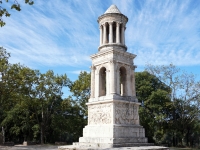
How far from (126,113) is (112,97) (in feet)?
5.87

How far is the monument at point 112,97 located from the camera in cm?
1506

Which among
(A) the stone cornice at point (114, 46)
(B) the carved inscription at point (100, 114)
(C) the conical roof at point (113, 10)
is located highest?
(C) the conical roof at point (113, 10)

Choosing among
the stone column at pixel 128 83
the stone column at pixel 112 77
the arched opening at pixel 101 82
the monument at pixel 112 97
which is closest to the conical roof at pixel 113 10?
the monument at pixel 112 97

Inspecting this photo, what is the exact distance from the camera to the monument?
15062 millimetres

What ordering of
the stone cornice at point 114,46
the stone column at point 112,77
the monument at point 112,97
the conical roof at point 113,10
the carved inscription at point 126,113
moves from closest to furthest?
1. the monument at point 112,97
2. the carved inscription at point 126,113
3. the stone column at point 112,77
4. the stone cornice at point 114,46
5. the conical roof at point 113,10

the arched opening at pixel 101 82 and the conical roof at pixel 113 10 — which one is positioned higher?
the conical roof at pixel 113 10

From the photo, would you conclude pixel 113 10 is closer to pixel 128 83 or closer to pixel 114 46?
pixel 114 46

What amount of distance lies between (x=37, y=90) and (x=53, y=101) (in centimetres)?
346

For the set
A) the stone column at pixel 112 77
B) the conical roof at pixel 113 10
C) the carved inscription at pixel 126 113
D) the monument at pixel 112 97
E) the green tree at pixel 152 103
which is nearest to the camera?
the monument at pixel 112 97

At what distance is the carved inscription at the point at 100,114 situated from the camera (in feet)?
51.2

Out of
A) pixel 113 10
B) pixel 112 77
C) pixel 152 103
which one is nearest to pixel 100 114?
pixel 112 77

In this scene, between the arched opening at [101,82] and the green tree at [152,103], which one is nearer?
the arched opening at [101,82]

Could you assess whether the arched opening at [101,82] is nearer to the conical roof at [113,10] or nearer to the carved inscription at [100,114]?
the carved inscription at [100,114]

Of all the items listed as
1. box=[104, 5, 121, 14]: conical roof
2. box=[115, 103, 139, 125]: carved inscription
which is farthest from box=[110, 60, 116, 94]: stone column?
box=[104, 5, 121, 14]: conical roof
